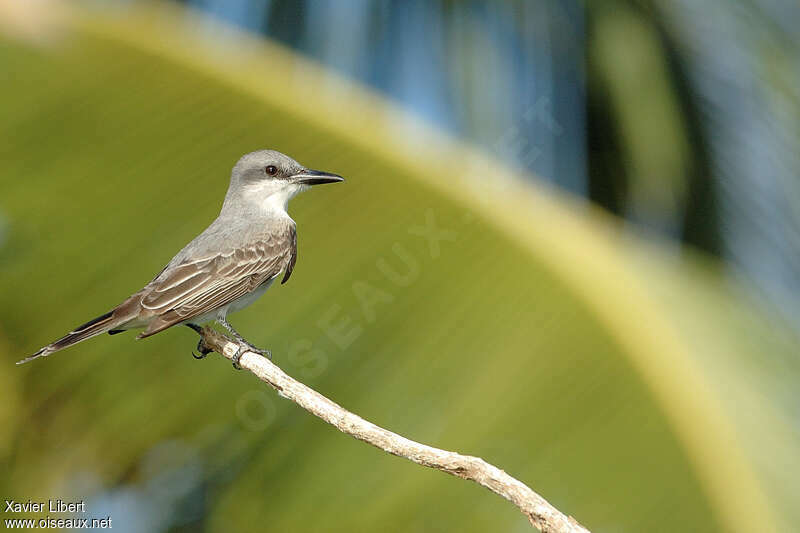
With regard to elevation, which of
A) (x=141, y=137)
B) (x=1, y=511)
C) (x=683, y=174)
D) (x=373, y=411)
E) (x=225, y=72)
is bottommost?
(x=1, y=511)

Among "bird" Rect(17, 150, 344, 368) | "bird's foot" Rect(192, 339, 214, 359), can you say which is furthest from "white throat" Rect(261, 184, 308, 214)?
"bird's foot" Rect(192, 339, 214, 359)

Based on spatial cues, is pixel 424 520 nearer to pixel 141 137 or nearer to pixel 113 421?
pixel 113 421

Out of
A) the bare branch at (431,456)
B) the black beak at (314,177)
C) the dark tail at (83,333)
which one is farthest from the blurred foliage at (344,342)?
the bare branch at (431,456)

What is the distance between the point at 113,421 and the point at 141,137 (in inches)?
51.4

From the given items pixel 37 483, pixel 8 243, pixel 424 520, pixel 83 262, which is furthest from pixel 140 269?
pixel 424 520

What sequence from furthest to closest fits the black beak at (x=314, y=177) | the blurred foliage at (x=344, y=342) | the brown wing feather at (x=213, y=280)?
the black beak at (x=314, y=177) → the brown wing feather at (x=213, y=280) → the blurred foliage at (x=344, y=342)

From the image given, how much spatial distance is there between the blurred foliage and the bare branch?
1.43ft

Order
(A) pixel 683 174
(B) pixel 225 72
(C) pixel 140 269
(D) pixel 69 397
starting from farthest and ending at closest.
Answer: (A) pixel 683 174
(B) pixel 225 72
(C) pixel 140 269
(D) pixel 69 397

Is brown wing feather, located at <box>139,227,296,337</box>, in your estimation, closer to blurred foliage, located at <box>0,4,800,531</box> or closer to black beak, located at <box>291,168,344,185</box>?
blurred foliage, located at <box>0,4,800,531</box>

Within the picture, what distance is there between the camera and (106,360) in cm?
370

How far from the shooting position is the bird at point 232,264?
3.67 metres

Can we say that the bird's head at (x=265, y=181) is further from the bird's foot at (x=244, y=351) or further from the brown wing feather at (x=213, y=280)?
the bird's foot at (x=244, y=351)

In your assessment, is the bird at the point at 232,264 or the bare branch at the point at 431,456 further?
the bird at the point at 232,264

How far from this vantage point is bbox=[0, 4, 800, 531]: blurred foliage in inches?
140
